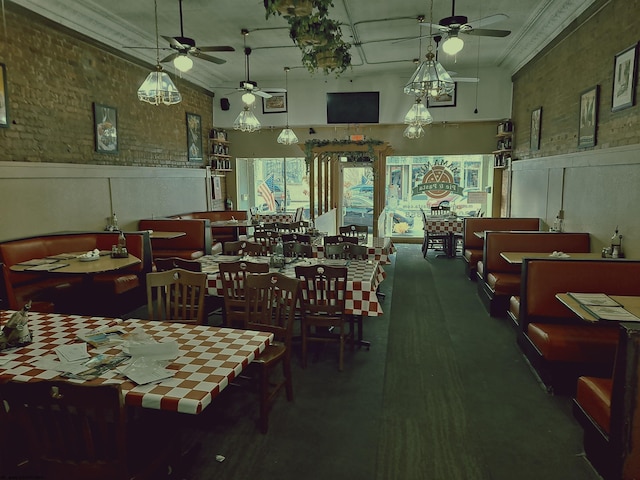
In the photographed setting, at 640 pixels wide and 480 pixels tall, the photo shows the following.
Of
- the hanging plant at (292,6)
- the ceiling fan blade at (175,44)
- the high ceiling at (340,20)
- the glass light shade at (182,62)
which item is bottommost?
the hanging plant at (292,6)

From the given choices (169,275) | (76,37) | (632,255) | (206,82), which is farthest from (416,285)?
(206,82)

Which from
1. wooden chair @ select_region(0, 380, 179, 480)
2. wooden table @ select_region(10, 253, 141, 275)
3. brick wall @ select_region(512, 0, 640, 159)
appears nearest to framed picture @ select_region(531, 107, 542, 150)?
brick wall @ select_region(512, 0, 640, 159)

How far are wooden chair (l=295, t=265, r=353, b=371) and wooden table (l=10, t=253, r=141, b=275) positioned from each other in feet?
7.10

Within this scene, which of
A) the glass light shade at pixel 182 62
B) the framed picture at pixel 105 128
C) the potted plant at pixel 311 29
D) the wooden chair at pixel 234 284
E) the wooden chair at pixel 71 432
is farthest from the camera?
the framed picture at pixel 105 128

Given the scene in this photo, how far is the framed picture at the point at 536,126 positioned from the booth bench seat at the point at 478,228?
151cm

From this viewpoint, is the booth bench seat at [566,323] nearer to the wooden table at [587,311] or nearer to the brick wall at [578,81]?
the wooden table at [587,311]

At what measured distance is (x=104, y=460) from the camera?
186cm

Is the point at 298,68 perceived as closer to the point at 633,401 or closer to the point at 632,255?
the point at 632,255

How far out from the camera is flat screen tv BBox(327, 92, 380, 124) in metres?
10.8

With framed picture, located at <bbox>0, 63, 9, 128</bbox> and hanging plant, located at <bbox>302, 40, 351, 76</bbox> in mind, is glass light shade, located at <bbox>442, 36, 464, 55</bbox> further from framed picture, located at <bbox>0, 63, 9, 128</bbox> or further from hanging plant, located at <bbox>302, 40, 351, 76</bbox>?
framed picture, located at <bbox>0, 63, 9, 128</bbox>

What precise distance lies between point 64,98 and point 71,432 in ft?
20.6

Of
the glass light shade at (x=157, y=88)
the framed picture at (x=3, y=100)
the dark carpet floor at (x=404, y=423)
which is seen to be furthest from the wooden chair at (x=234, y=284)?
the framed picture at (x=3, y=100)

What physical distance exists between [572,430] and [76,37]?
8.00 meters

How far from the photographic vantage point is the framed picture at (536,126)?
26.5 ft
